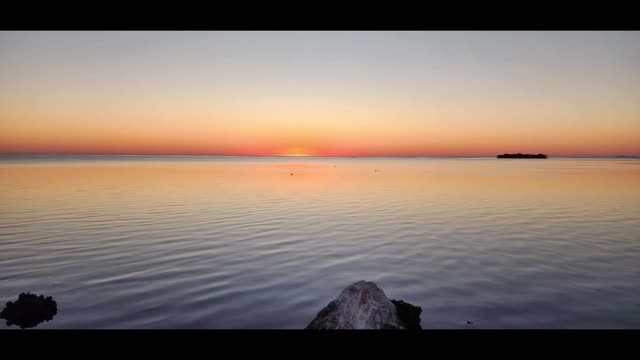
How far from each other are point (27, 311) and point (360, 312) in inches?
276

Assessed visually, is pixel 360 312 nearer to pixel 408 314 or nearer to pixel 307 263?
pixel 408 314

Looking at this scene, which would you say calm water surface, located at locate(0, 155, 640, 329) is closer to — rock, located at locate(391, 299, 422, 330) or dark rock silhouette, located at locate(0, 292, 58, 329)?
dark rock silhouette, located at locate(0, 292, 58, 329)

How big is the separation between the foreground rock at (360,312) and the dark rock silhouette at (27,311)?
5915 mm

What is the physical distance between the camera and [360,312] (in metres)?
6.60

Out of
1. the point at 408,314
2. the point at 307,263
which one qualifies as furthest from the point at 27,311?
the point at 408,314

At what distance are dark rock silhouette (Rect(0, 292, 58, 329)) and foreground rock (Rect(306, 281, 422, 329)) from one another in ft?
19.4

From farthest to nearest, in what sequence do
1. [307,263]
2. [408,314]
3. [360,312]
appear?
[307,263] → [408,314] → [360,312]

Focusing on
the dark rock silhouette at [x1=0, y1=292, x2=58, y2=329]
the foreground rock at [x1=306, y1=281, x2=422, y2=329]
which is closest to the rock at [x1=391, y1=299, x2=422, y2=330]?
the foreground rock at [x1=306, y1=281, x2=422, y2=329]

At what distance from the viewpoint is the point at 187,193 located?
36.3m
